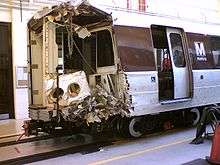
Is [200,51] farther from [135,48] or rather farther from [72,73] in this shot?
[72,73]

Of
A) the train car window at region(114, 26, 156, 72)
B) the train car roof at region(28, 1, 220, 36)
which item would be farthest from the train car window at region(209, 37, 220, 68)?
the train car window at region(114, 26, 156, 72)

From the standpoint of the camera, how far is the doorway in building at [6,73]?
539 inches

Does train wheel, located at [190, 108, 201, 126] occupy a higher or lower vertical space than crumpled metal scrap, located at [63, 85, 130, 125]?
lower

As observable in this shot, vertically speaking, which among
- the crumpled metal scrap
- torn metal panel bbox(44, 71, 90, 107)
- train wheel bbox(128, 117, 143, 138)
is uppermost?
torn metal panel bbox(44, 71, 90, 107)

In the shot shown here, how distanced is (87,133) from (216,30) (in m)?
5.10

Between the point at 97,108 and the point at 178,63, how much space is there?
2828 millimetres

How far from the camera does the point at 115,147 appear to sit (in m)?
8.95

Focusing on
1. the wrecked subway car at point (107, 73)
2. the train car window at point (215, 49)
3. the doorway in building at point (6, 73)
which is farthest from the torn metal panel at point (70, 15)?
the doorway in building at point (6, 73)

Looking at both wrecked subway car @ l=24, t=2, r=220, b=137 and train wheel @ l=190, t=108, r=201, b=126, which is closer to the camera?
wrecked subway car @ l=24, t=2, r=220, b=137

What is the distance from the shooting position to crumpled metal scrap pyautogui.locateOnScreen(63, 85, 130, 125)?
873cm

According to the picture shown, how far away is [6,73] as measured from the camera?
1375 cm

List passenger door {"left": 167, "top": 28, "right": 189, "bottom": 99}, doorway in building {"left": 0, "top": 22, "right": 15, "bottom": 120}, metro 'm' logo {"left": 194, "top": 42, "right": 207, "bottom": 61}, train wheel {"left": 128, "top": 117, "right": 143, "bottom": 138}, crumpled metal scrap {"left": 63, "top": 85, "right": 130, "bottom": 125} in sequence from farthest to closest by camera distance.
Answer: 1. doorway in building {"left": 0, "top": 22, "right": 15, "bottom": 120}
2. metro 'm' logo {"left": 194, "top": 42, "right": 207, "bottom": 61}
3. passenger door {"left": 167, "top": 28, "right": 189, "bottom": 99}
4. train wheel {"left": 128, "top": 117, "right": 143, "bottom": 138}
5. crumpled metal scrap {"left": 63, "top": 85, "right": 130, "bottom": 125}

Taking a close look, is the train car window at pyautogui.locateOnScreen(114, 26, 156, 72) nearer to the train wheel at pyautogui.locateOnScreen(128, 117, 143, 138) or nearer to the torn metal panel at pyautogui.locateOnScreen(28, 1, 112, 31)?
the torn metal panel at pyautogui.locateOnScreen(28, 1, 112, 31)

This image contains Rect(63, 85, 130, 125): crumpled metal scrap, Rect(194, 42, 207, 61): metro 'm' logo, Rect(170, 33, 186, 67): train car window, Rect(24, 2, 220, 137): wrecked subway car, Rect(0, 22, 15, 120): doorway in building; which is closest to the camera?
Rect(63, 85, 130, 125): crumpled metal scrap
